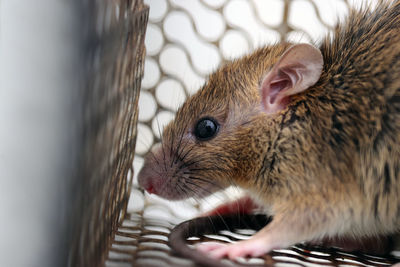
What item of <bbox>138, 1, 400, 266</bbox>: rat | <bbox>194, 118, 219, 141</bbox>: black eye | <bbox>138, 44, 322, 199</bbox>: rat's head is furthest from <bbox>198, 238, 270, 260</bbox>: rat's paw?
<bbox>194, 118, 219, 141</bbox>: black eye

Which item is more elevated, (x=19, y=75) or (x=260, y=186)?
(x=19, y=75)

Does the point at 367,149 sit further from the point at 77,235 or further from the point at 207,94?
the point at 77,235

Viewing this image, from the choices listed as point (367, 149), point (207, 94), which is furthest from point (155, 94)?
point (367, 149)

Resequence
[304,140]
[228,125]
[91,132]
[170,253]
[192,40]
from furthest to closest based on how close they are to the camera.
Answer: [192,40] < [228,125] < [304,140] < [170,253] < [91,132]

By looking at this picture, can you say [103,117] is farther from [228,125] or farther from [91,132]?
[228,125]

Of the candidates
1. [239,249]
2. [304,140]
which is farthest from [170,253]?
[304,140]

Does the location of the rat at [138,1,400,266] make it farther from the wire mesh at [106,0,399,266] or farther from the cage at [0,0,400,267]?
the wire mesh at [106,0,399,266]
